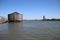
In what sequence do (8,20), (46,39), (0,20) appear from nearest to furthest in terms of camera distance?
1. (46,39)
2. (0,20)
3. (8,20)

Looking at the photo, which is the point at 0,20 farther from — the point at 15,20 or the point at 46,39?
the point at 46,39

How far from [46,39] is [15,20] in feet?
57.5

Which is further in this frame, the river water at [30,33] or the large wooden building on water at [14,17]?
the large wooden building on water at [14,17]

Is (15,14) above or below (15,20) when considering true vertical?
above

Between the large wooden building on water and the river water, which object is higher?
the large wooden building on water

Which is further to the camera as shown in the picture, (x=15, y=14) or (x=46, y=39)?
(x=15, y=14)

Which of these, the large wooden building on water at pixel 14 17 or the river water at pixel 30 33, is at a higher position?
the large wooden building on water at pixel 14 17

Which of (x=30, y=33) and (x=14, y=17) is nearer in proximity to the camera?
(x=30, y=33)

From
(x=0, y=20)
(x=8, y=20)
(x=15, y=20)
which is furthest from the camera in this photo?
(x=15, y=20)

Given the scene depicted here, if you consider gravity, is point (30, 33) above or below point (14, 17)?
below

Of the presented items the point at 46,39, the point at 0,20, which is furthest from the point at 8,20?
the point at 46,39

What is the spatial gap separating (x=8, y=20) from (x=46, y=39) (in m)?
16.6

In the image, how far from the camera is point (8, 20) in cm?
1919

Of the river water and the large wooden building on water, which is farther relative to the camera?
the large wooden building on water
